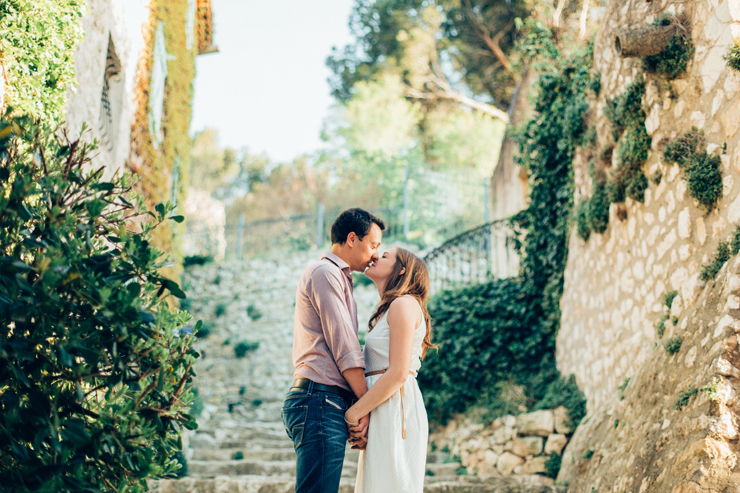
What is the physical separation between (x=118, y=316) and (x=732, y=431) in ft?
7.73

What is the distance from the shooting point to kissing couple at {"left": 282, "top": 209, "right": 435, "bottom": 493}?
7.34ft

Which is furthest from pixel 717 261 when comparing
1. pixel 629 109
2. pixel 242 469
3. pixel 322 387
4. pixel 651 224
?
pixel 242 469

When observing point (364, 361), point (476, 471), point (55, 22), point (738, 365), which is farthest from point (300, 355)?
point (476, 471)

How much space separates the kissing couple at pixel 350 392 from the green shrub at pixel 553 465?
274 centimetres

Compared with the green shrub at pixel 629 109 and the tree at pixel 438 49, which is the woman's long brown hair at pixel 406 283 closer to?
the green shrub at pixel 629 109

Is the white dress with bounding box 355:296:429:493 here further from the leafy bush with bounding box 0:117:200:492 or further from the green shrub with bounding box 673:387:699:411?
the green shrub with bounding box 673:387:699:411

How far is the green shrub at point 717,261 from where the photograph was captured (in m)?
2.84

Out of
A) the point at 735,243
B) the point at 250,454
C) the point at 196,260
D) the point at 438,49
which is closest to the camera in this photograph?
the point at 735,243

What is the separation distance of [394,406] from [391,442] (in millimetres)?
141

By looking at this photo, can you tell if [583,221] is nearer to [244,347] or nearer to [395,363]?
[395,363]

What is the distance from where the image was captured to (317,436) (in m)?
2.22

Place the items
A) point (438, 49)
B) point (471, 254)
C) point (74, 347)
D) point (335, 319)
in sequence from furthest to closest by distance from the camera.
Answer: point (438, 49) < point (471, 254) < point (335, 319) < point (74, 347)

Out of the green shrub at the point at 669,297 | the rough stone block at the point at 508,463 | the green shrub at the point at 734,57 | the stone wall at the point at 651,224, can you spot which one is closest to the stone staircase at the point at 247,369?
the rough stone block at the point at 508,463

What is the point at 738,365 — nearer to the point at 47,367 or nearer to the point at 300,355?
the point at 300,355
